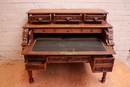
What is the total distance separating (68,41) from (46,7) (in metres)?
0.66

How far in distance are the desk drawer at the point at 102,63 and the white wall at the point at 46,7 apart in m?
0.80

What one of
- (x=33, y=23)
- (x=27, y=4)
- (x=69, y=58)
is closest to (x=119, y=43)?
(x=69, y=58)

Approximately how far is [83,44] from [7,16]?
1.26 m

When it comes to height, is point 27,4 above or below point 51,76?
above

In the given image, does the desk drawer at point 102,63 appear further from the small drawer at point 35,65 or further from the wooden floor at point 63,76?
the small drawer at point 35,65

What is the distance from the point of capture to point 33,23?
147 centimetres

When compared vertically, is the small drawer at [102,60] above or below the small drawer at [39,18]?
below

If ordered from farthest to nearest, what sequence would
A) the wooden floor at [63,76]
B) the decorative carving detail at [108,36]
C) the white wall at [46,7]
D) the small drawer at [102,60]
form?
the white wall at [46,7] < the wooden floor at [63,76] < the decorative carving detail at [108,36] < the small drawer at [102,60]

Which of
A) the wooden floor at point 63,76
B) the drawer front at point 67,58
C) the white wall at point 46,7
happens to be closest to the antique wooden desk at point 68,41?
the drawer front at point 67,58

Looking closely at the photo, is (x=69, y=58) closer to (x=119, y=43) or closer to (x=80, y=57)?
(x=80, y=57)

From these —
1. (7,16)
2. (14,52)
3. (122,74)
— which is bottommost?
(122,74)

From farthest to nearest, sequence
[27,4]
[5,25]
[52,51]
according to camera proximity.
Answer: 1. [5,25]
2. [27,4]
3. [52,51]

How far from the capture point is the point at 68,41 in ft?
4.79

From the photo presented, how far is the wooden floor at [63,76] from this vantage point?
1562 millimetres
